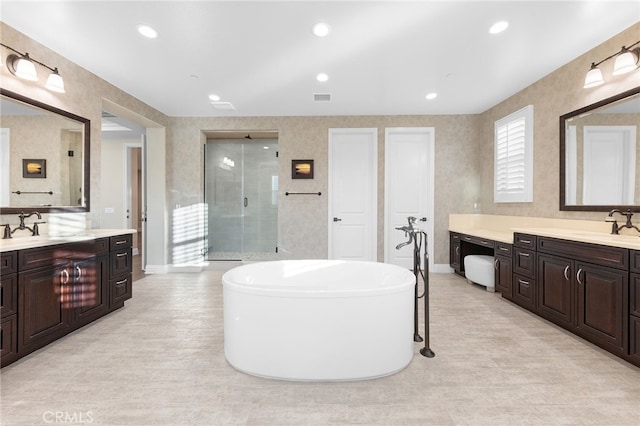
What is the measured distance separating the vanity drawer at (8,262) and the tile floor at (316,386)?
2.20ft

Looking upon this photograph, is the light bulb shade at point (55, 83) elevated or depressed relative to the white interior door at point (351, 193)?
elevated

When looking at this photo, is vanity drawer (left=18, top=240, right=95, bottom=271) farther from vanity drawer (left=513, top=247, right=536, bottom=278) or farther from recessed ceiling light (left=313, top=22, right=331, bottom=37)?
vanity drawer (left=513, top=247, right=536, bottom=278)

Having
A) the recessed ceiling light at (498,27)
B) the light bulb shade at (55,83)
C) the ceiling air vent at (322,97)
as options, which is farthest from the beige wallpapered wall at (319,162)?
the recessed ceiling light at (498,27)

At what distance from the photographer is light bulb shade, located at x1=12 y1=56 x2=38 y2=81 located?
251cm

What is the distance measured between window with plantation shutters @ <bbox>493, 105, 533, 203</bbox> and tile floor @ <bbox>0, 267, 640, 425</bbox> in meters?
1.94

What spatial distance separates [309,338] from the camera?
6.14 ft

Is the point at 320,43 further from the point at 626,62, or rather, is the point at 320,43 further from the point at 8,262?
the point at 8,262

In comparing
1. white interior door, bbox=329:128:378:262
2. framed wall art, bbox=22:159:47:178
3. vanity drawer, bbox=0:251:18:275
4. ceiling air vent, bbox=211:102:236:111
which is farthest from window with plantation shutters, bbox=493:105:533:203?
framed wall art, bbox=22:159:47:178

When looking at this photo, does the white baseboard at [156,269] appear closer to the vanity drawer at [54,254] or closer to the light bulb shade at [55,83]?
the vanity drawer at [54,254]

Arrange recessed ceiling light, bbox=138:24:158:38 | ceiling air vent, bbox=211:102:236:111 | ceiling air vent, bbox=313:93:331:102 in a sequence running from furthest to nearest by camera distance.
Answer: ceiling air vent, bbox=211:102:236:111 < ceiling air vent, bbox=313:93:331:102 < recessed ceiling light, bbox=138:24:158:38

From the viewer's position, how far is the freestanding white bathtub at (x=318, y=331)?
187 centimetres

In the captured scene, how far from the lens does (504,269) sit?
11.7ft

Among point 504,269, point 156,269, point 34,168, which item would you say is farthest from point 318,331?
point 156,269

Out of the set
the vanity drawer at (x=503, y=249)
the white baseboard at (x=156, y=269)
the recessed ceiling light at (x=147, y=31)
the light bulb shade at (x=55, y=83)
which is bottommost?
the white baseboard at (x=156, y=269)
